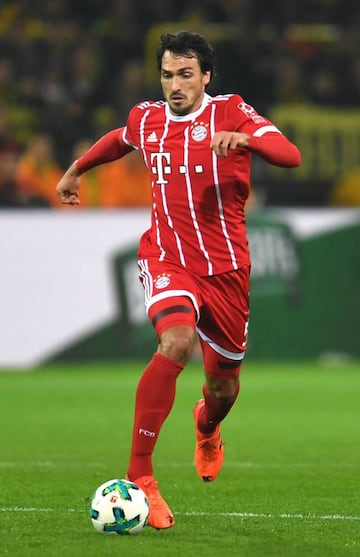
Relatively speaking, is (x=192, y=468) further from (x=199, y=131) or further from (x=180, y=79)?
(x=180, y=79)

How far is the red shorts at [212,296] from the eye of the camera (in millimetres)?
6145

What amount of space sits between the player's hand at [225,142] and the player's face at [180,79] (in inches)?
29.5

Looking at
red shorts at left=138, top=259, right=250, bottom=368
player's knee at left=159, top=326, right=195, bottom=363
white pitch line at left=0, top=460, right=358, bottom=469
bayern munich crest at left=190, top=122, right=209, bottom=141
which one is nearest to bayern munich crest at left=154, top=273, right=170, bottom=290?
red shorts at left=138, top=259, right=250, bottom=368

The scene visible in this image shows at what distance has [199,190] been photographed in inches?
249

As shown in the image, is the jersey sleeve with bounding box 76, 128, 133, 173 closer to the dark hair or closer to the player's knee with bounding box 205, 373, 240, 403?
the dark hair

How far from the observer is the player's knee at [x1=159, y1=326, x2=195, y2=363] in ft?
19.1

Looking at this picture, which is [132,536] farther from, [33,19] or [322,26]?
[322,26]

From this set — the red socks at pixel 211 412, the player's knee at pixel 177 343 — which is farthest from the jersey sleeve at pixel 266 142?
the red socks at pixel 211 412

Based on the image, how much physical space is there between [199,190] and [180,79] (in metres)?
0.55

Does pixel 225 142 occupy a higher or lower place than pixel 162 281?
higher

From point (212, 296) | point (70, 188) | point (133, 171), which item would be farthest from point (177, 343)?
point (133, 171)

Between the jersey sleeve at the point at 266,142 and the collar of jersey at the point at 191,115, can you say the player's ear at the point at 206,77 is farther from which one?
the jersey sleeve at the point at 266,142

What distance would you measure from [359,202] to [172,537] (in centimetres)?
1294

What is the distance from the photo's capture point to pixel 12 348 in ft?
51.3
